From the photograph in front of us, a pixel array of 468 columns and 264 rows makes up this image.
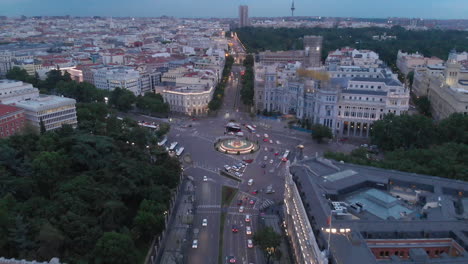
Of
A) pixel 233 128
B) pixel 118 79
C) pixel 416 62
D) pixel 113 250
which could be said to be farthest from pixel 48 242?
pixel 416 62

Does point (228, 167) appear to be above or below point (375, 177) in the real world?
below

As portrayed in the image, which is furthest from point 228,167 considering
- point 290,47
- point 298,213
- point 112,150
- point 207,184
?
point 290,47

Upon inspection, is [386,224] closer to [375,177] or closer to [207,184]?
[375,177]

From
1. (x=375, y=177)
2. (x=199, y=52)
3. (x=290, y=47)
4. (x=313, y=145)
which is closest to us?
(x=375, y=177)

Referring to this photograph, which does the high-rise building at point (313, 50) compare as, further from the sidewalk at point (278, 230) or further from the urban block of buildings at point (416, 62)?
the sidewalk at point (278, 230)

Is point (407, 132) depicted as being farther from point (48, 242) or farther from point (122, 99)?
point (122, 99)
